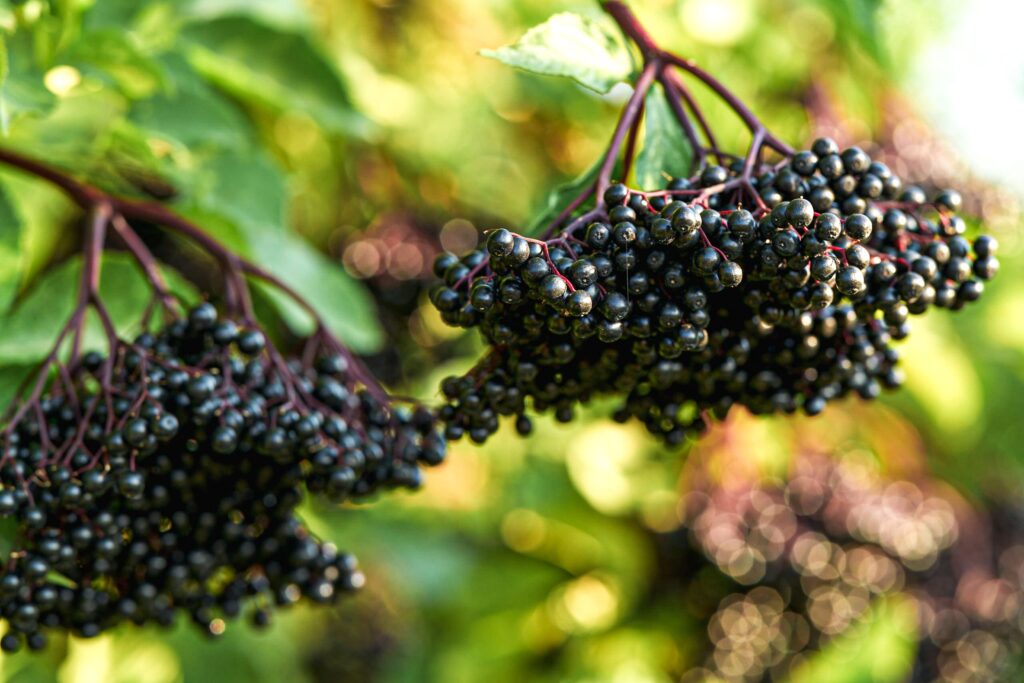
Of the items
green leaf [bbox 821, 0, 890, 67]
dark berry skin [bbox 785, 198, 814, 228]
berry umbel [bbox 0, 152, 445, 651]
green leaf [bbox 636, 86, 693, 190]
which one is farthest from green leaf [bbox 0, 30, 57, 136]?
green leaf [bbox 821, 0, 890, 67]

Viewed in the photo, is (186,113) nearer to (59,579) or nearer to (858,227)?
(59,579)

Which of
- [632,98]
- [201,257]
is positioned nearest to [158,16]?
[201,257]

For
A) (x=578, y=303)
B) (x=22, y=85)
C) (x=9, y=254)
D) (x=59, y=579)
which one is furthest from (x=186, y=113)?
(x=578, y=303)

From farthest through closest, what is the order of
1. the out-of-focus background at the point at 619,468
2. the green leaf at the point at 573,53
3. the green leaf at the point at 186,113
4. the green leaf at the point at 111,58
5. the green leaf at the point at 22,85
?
1. the out-of-focus background at the point at 619,468
2. the green leaf at the point at 186,113
3. the green leaf at the point at 111,58
4. the green leaf at the point at 22,85
5. the green leaf at the point at 573,53

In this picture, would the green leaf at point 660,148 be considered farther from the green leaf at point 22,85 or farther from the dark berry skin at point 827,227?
the green leaf at point 22,85

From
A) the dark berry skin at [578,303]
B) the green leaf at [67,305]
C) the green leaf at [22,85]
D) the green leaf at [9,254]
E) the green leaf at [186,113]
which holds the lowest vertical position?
the green leaf at [67,305]

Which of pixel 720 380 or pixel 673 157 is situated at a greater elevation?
pixel 673 157

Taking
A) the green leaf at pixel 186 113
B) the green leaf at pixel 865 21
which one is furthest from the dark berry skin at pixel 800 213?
the green leaf at pixel 186 113

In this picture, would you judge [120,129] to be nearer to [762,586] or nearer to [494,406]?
[494,406]
